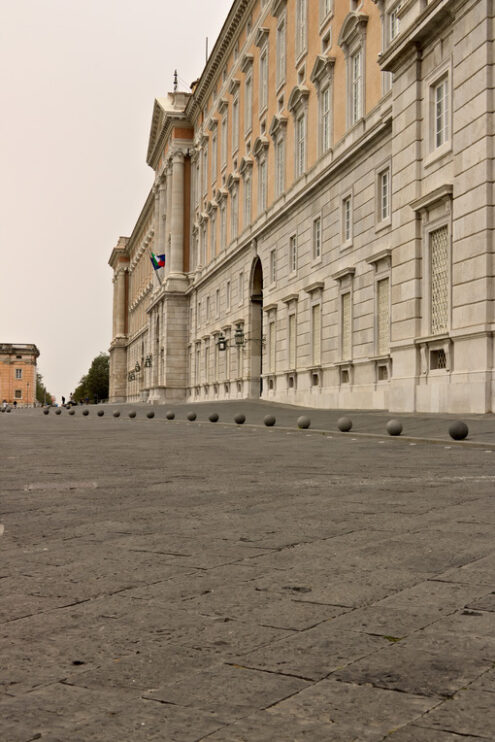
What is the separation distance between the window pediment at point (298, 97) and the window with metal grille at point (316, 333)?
847 cm

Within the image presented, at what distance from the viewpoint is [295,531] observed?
16.2 feet

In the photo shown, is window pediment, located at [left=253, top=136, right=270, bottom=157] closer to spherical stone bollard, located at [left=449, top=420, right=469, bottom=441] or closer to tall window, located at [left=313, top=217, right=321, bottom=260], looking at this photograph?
tall window, located at [left=313, top=217, right=321, bottom=260]

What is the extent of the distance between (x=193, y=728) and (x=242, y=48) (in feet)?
157

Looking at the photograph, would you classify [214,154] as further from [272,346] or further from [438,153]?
[438,153]

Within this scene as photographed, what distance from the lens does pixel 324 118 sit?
31.9 meters

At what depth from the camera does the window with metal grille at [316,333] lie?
102 ft

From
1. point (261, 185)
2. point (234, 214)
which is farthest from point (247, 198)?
point (234, 214)

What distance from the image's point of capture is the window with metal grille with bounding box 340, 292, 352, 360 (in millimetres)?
28047

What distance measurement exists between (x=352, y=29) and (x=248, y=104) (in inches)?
670

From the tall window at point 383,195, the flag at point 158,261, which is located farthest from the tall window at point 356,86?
the flag at point 158,261

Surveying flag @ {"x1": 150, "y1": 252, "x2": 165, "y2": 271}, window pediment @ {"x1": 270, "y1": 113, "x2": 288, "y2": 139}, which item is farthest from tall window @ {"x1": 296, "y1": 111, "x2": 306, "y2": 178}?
flag @ {"x1": 150, "y1": 252, "x2": 165, "y2": 271}

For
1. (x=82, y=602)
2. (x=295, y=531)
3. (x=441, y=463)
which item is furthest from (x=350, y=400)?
(x=82, y=602)

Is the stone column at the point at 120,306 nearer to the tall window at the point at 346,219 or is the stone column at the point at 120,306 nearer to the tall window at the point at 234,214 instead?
the tall window at the point at 234,214

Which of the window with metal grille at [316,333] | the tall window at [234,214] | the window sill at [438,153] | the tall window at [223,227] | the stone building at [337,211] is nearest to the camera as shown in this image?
the stone building at [337,211]
